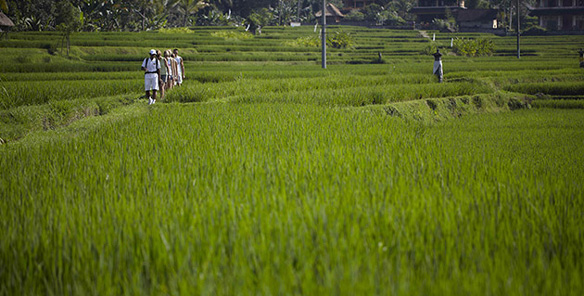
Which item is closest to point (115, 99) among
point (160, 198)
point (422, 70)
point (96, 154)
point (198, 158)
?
point (96, 154)

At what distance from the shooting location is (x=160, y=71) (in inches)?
435

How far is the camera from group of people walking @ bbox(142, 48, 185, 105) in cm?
986

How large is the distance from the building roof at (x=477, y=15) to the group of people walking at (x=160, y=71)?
35.1 meters

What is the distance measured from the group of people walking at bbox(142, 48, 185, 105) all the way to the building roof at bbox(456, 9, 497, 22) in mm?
35119

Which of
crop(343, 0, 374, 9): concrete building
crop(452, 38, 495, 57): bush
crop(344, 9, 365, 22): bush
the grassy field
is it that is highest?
crop(343, 0, 374, 9): concrete building

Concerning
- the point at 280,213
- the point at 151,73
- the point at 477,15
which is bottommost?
the point at 280,213

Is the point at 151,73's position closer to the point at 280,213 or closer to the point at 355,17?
the point at 280,213

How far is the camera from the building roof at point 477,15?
4303 cm

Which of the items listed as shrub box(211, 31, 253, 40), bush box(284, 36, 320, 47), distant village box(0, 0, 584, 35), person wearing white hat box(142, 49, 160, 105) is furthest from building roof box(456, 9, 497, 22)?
person wearing white hat box(142, 49, 160, 105)

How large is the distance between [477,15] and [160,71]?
124 ft

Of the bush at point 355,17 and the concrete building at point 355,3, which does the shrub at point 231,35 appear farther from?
the concrete building at point 355,3

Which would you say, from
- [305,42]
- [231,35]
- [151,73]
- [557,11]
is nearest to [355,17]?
[557,11]

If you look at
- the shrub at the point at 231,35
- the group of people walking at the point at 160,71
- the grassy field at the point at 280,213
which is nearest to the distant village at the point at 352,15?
the shrub at the point at 231,35

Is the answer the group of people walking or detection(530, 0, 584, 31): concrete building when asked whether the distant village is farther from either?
the group of people walking
